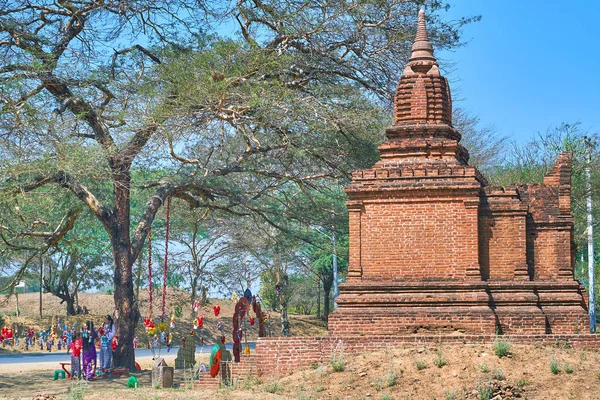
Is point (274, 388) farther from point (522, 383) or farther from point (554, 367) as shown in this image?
point (554, 367)

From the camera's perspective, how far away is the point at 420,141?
1912cm

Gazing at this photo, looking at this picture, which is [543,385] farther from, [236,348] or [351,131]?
[351,131]

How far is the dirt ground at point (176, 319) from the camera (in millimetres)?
50487

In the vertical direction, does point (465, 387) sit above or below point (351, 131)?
below

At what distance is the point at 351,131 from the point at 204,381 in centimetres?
903

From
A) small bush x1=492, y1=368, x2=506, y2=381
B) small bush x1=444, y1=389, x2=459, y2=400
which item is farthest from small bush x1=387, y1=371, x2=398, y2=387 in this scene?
small bush x1=492, y1=368, x2=506, y2=381

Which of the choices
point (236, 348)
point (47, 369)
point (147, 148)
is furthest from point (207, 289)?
point (236, 348)

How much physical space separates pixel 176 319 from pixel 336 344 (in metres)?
35.9

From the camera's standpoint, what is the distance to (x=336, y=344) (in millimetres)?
17203

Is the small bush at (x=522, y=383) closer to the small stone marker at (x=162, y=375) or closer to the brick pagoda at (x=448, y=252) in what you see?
the brick pagoda at (x=448, y=252)

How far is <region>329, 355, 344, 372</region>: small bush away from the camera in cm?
1625

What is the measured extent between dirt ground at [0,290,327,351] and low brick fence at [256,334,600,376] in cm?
2839

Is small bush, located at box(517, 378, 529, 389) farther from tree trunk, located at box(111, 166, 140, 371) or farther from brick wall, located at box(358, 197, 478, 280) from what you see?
tree trunk, located at box(111, 166, 140, 371)

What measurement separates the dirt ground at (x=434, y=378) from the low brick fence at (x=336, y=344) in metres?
0.23
